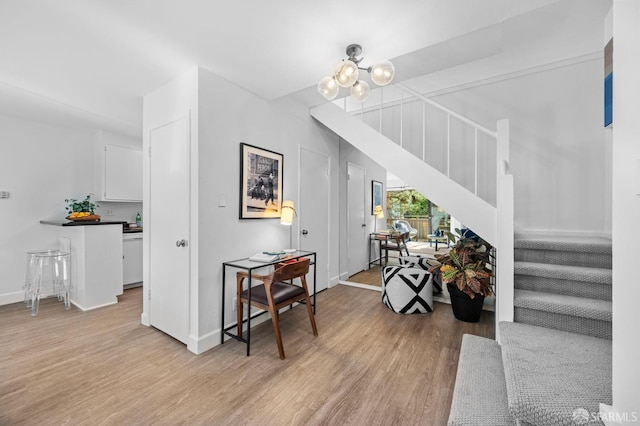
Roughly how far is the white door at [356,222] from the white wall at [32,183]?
4.19m


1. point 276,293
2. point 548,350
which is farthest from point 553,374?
point 276,293

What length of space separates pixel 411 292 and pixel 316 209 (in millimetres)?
1658

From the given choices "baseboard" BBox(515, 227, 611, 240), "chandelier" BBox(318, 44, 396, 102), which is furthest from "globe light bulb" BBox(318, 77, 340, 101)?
"baseboard" BBox(515, 227, 611, 240)

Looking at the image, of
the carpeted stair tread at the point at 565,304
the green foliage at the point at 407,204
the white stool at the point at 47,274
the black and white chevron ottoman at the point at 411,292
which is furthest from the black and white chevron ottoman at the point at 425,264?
the white stool at the point at 47,274

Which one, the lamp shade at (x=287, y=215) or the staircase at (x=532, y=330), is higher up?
the lamp shade at (x=287, y=215)

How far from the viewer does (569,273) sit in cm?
198

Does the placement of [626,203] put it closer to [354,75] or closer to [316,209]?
[354,75]

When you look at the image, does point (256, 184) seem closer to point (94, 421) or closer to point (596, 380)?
point (94, 421)

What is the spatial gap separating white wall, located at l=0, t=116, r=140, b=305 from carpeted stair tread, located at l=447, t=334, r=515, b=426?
508 centimetres

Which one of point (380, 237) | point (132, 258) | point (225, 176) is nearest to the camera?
point (225, 176)

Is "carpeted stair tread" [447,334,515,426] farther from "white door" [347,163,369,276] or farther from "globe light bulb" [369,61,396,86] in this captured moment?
"white door" [347,163,369,276]

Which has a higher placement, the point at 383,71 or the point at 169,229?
the point at 383,71

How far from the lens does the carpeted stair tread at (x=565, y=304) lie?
5.44 feet

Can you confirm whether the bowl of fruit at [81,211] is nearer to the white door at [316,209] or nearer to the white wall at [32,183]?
the white wall at [32,183]
